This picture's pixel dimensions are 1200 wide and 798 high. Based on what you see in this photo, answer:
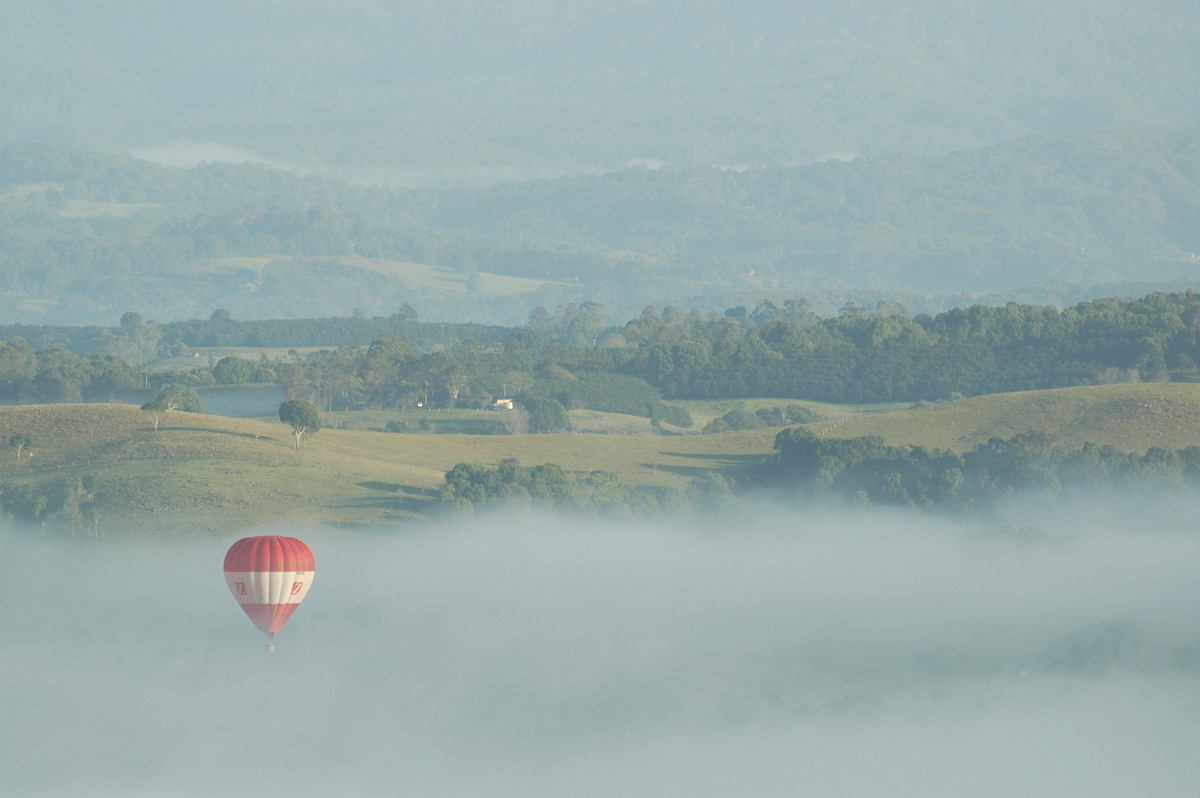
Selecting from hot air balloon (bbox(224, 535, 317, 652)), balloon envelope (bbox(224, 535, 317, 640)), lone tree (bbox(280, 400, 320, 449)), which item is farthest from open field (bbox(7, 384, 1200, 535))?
balloon envelope (bbox(224, 535, 317, 640))

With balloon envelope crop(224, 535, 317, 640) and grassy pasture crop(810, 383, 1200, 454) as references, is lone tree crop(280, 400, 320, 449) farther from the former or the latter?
grassy pasture crop(810, 383, 1200, 454)

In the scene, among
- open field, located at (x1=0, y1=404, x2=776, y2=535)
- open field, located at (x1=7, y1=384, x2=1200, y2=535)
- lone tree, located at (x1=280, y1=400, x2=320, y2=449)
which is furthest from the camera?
lone tree, located at (x1=280, y1=400, x2=320, y2=449)

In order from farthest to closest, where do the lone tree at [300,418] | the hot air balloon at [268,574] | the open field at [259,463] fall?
the lone tree at [300,418]
the open field at [259,463]
the hot air balloon at [268,574]

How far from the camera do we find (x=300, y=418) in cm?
13612

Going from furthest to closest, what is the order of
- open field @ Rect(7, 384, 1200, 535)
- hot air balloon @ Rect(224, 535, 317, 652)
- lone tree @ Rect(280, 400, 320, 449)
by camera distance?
lone tree @ Rect(280, 400, 320, 449)
open field @ Rect(7, 384, 1200, 535)
hot air balloon @ Rect(224, 535, 317, 652)

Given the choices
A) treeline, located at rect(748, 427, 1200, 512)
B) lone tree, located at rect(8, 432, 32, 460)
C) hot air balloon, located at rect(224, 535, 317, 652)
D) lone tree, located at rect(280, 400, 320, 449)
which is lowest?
hot air balloon, located at rect(224, 535, 317, 652)

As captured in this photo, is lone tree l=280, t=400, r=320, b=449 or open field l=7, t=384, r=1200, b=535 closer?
open field l=7, t=384, r=1200, b=535

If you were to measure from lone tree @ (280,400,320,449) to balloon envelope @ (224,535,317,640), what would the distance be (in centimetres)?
3796

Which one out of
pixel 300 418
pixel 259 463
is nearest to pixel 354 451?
pixel 300 418

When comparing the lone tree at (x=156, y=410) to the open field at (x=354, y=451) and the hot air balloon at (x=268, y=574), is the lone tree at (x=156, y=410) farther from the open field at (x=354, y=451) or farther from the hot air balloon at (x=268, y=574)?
the hot air balloon at (x=268, y=574)

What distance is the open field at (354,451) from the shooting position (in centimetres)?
11950

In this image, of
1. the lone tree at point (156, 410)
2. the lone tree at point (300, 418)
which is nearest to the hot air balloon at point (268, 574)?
the lone tree at point (300, 418)

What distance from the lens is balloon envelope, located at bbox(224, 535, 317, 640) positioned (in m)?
95.6

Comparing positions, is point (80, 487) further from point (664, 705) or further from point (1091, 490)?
point (1091, 490)
